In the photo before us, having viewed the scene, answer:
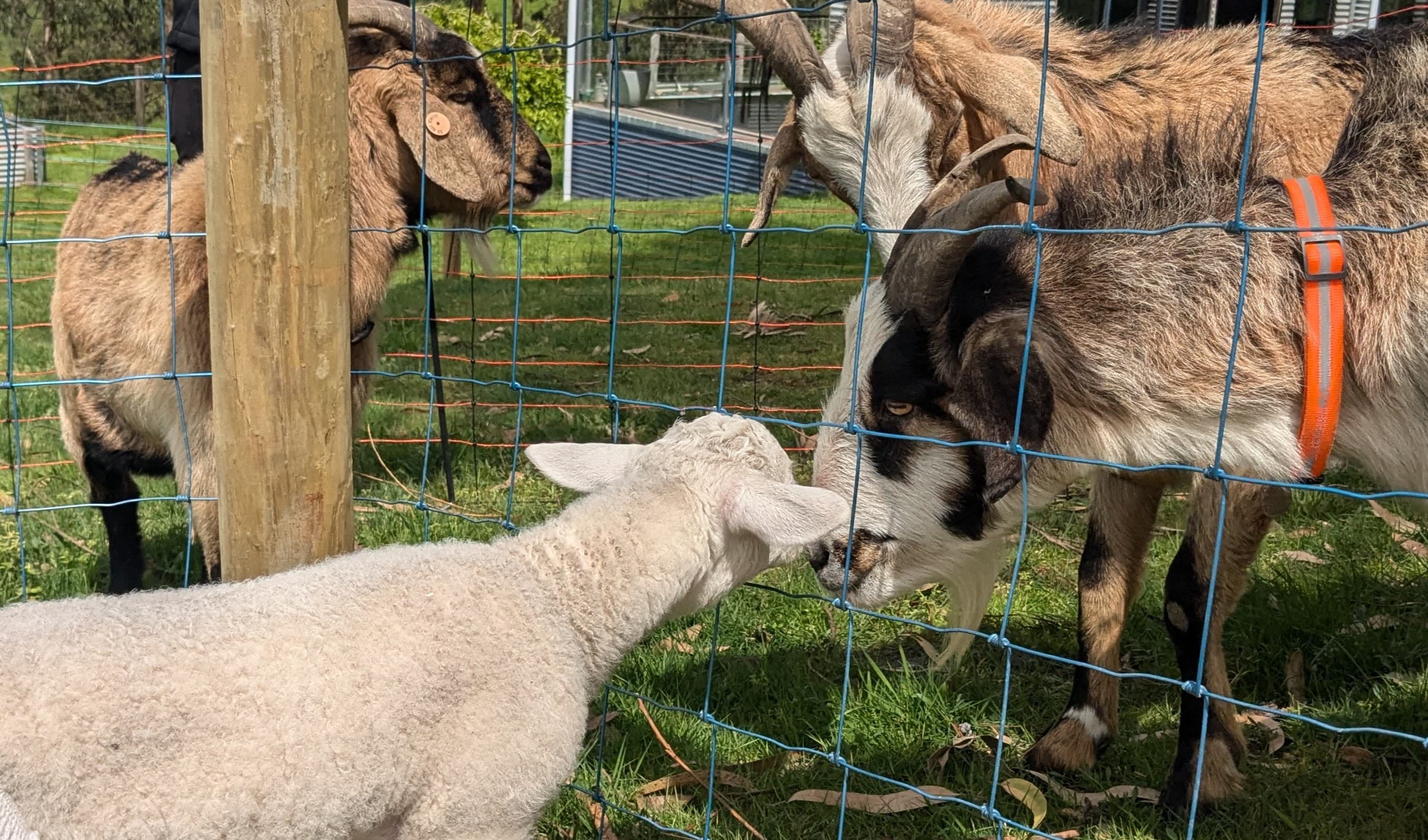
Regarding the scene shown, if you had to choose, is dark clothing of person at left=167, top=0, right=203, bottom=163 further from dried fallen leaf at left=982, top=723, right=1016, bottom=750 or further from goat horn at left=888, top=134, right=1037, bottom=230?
dried fallen leaf at left=982, top=723, right=1016, bottom=750

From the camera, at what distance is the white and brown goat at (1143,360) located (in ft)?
8.87

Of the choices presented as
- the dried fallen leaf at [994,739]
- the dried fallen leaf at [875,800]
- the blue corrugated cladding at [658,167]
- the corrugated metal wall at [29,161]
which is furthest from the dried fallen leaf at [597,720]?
the corrugated metal wall at [29,161]

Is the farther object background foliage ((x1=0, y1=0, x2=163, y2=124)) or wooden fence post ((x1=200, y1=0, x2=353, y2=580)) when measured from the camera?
background foliage ((x1=0, y1=0, x2=163, y2=124))

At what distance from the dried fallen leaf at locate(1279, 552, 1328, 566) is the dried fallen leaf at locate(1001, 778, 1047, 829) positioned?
1.91m

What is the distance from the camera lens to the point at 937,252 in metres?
2.93

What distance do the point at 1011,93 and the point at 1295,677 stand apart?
6.71ft

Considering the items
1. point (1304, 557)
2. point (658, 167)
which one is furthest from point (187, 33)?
point (658, 167)

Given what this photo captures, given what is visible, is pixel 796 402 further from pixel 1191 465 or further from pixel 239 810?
pixel 239 810

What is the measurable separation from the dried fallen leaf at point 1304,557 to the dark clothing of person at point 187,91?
447cm

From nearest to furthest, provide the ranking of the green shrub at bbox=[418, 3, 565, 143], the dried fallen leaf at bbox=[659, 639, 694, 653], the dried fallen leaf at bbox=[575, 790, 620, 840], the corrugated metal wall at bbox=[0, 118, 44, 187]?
the dried fallen leaf at bbox=[575, 790, 620, 840] < the dried fallen leaf at bbox=[659, 639, 694, 653] < the corrugated metal wall at bbox=[0, 118, 44, 187] < the green shrub at bbox=[418, 3, 565, 143]

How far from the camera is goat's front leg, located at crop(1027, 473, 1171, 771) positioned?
3.53 meters

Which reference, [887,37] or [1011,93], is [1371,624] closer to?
[1011,93]

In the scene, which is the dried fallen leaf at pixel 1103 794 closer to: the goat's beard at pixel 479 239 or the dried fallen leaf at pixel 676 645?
the dried fallen leaf at pixel 676 645

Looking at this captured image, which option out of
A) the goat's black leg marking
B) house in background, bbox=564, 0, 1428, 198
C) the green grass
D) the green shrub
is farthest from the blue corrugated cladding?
the goat's black leg marking
